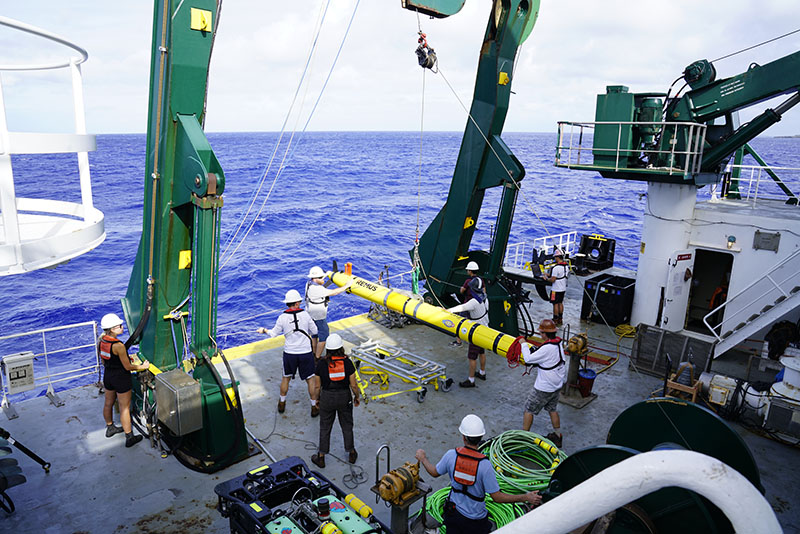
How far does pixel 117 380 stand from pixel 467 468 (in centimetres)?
524

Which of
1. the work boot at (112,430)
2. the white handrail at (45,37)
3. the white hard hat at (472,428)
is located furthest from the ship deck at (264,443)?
the white handrail at (45,37)

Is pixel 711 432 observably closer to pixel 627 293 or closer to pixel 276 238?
pixel 627 293

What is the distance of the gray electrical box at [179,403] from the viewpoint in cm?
669

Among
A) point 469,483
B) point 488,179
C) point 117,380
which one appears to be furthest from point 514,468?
point 488,179

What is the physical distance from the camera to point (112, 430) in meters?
7.75

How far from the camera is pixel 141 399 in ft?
26.2

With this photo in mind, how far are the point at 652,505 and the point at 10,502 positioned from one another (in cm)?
666

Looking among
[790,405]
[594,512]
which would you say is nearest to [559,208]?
[790,405]

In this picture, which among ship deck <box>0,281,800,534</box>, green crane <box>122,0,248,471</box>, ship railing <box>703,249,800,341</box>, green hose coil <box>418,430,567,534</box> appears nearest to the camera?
green hose coil <box>418,430,567,534</box>

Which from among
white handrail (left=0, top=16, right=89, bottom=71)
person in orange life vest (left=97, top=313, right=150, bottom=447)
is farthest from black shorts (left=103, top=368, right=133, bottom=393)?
white handrail (left=0, top=16, right=89, bottom=71)

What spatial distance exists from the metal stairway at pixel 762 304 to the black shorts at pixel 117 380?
9398 millimetres

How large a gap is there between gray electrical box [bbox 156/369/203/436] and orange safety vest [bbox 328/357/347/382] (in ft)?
5.50

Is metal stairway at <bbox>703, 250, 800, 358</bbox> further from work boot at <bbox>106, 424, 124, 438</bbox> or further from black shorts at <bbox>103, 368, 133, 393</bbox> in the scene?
work boot at <bbox>106, 424, 124, 438</bbox>

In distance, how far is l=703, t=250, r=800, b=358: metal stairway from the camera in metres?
9.34
